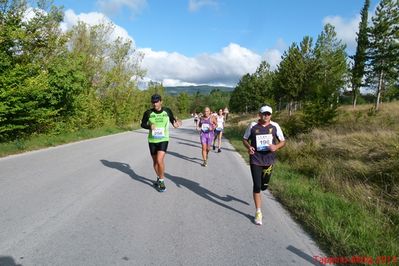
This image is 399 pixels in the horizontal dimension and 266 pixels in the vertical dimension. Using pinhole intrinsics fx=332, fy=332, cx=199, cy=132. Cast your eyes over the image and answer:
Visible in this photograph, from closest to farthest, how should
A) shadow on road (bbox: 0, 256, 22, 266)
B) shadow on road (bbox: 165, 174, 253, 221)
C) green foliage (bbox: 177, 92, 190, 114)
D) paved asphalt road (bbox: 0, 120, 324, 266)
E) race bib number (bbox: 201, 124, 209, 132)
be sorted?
shadow on road (bbox: 0, 256, 22, 266) < paved asphalt road (bbox: 0, 120, 324, 266) < shadow on road (bbox: 165, 174, 253, 221) < race bib number (bbox: 201, 124, 209, 132) < green foliage (bbox: 177, 92, 190, 114)

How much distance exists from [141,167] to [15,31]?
8.25 m

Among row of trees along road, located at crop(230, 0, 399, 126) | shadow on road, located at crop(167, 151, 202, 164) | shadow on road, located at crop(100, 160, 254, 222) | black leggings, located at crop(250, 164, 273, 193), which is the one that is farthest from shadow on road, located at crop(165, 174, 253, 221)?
row of trees along road, located at crop(230, 0, 399, 126)

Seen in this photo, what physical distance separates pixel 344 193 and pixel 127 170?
5.30 meters

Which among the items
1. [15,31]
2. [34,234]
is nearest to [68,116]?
[15,31]

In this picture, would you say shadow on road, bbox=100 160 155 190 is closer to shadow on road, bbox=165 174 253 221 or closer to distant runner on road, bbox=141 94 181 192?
distant runner on road, bbox=141 94 181 192

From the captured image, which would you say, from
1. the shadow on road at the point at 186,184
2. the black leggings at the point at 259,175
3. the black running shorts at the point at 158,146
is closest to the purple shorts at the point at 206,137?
the shadow on road at the point at 186,184

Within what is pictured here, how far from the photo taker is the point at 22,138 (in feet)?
45.2

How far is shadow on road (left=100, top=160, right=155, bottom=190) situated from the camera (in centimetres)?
761

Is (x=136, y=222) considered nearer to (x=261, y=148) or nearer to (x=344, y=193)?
(x=261, y=148)

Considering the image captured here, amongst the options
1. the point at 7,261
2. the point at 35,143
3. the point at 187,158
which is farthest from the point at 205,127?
the point at 7,261

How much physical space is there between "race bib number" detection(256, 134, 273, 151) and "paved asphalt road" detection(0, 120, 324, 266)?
1.15 metres

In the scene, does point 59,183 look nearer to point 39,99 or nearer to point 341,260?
point 341,260

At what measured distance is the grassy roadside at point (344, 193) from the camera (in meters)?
4.33

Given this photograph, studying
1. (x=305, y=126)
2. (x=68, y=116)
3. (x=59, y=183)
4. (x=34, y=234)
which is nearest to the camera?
(x=34, y=234)
